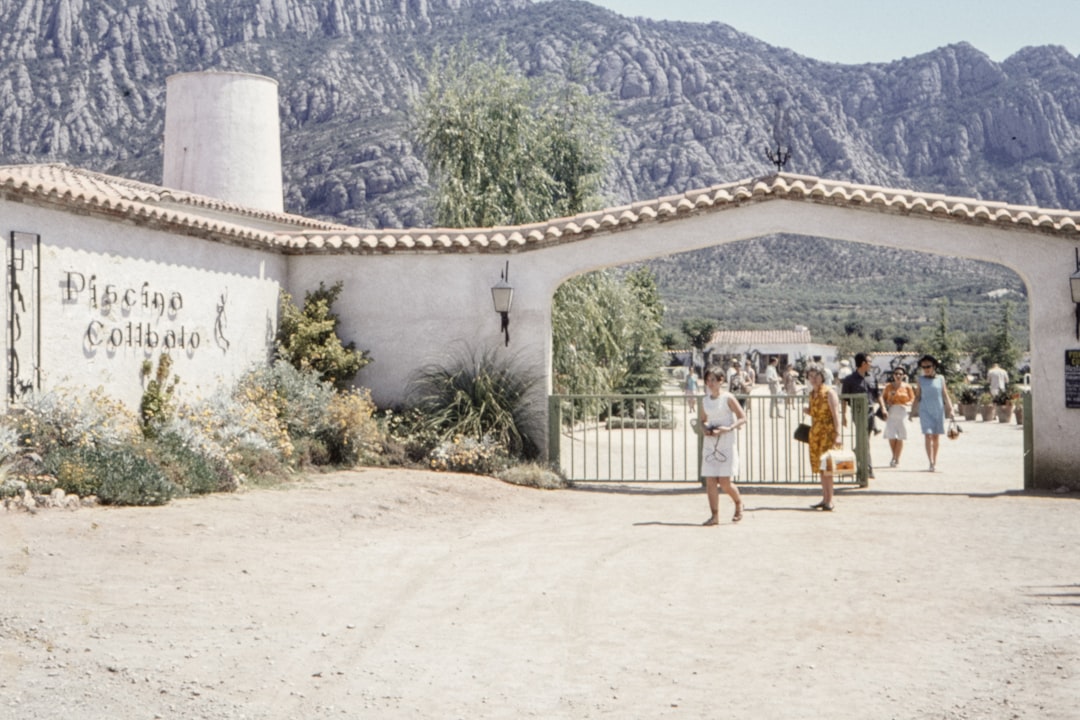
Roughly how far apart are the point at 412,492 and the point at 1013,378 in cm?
2703

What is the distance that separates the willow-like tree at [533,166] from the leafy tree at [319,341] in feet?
24.9

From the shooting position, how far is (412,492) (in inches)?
488

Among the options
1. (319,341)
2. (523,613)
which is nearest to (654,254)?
(319,341)

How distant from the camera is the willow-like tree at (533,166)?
78.4 feet

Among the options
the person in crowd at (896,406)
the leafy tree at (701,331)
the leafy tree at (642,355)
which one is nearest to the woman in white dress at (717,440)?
the person in crowd at (896,406)

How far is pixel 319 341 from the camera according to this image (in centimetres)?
1554

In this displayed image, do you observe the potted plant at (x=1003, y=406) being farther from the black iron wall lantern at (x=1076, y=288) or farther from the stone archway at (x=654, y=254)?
the black iron wall lantern at (x=1076, y=288)

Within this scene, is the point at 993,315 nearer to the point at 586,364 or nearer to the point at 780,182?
the point at 586,364

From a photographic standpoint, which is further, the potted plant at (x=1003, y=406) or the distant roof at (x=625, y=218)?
the potted plant at (x=1003, y=406)

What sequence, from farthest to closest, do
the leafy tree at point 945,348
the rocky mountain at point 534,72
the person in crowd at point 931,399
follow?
the rocky mountain at point 534,72 → the leafy tree at point 945,348 → the person in crowd at point 931,399

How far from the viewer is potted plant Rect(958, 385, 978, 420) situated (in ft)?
98.9

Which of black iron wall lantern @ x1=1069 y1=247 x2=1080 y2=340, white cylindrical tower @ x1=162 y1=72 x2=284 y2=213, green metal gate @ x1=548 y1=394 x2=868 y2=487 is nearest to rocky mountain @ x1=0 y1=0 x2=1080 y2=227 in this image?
white cylindrical tower @ x1=162 y1=72 x2=284 y2=213

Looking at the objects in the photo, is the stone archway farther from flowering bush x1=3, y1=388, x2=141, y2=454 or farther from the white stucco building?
flowering bush x1=3, y1=388, x2=141, y2=454

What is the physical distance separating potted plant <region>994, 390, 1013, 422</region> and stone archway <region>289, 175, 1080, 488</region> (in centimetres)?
1541
